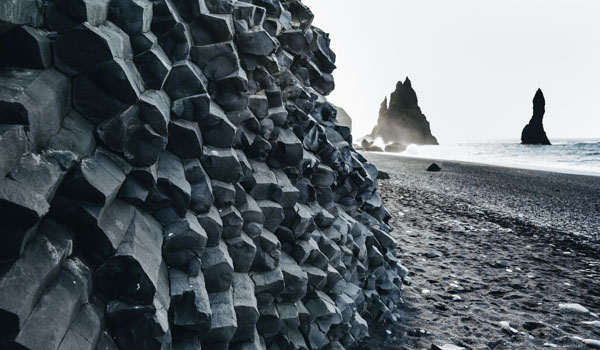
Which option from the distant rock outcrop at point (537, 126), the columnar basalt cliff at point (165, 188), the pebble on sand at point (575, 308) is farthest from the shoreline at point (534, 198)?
the distant rock outcrop at point (537, 126)

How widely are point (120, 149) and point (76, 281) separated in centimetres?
97

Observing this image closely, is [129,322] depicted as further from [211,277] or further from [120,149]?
[120,149]

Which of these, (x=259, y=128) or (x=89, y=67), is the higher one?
(x=89, y=67)

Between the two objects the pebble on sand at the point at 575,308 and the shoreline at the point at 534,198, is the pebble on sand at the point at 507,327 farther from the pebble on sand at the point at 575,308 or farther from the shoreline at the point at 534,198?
the shoreline at the point at 534,198

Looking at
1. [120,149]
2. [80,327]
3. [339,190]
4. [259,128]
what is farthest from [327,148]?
[80,327]

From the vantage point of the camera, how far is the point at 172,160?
312cm

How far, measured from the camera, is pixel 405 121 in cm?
10712

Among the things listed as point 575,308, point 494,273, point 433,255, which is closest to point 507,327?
point 575,308

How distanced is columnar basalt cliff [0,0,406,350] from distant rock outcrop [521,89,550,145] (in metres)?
88.3

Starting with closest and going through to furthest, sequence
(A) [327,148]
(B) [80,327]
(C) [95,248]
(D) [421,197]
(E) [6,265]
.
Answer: (E) [6,265], (B) [80,327], (C) [95,248], (A) [327,148], (D) [421,197]

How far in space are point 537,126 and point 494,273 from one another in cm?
8592

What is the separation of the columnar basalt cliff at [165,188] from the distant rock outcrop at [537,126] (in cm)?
8828

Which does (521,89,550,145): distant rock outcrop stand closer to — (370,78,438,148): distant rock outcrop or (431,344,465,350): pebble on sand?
(370,78,438,148): distant rock outcrop

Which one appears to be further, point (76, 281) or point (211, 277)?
point (211, 277)
